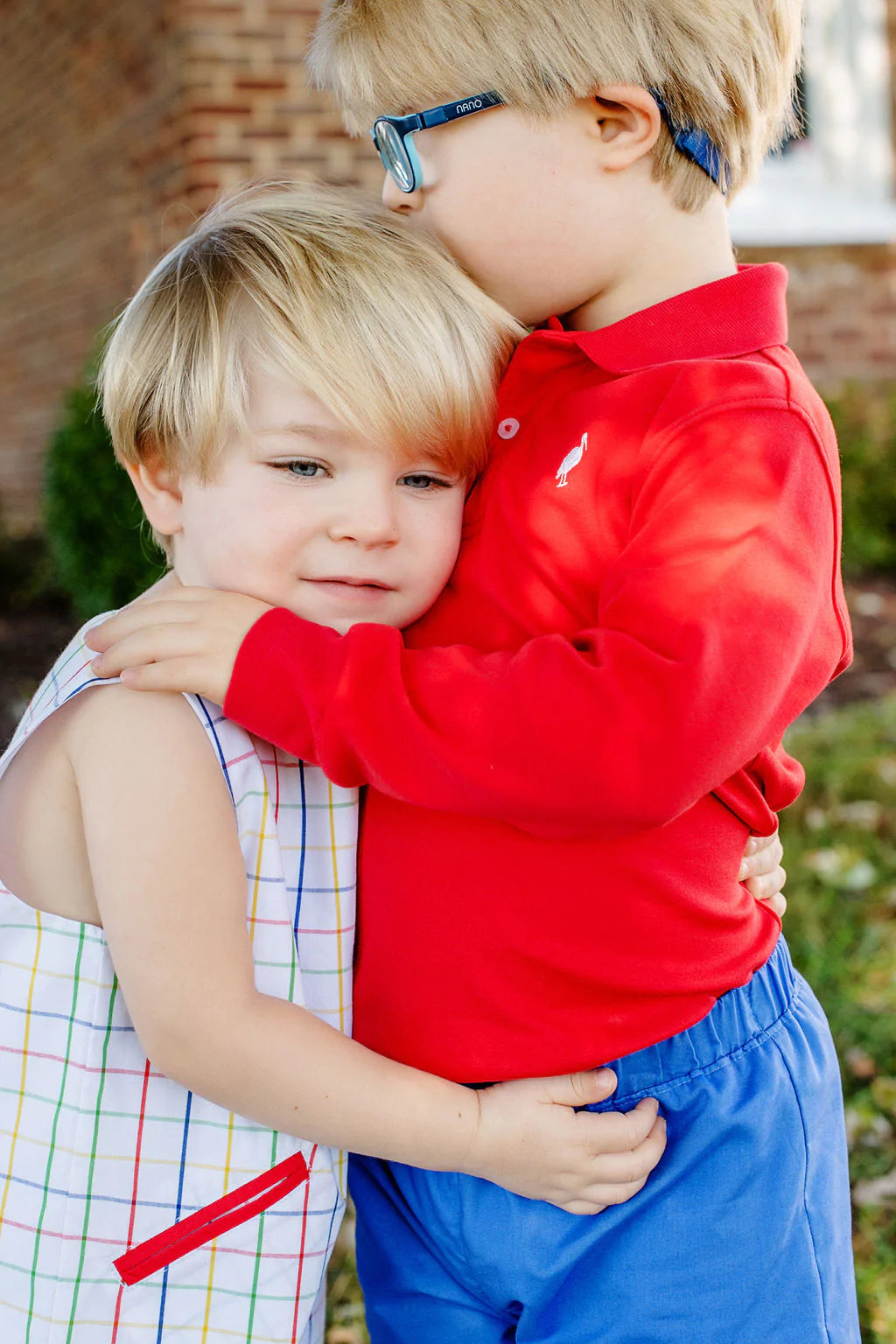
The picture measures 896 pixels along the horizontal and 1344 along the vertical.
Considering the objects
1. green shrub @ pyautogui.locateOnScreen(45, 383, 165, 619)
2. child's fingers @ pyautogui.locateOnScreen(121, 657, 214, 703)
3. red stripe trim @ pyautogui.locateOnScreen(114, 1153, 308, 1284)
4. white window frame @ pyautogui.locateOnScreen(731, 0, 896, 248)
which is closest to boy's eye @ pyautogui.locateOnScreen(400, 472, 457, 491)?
child's fingers @ pyautogui.locateOnScreen(121, 657, 214, 703)

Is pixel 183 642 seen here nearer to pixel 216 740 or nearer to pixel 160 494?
pixel 216 740

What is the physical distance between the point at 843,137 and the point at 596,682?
830 cm

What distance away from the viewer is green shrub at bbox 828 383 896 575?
757cm

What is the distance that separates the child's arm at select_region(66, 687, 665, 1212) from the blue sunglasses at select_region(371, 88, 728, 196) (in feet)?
2.36

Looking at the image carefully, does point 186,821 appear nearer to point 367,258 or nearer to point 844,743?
point 367,258

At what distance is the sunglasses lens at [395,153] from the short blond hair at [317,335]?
0.05m

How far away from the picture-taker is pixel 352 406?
1.42 m

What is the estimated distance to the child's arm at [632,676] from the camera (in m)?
1.19

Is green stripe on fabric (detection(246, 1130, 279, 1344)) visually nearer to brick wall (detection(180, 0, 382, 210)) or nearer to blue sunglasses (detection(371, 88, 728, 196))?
blue sunglasses (detection(371, 88, 728, 196))

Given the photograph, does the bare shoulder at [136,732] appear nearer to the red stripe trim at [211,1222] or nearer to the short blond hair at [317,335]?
the short blond hair at [317,335]

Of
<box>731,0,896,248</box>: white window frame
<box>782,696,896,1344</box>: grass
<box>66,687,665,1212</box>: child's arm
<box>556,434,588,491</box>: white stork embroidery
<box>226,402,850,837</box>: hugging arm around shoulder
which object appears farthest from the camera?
<box>731,0,896,248</box>: white window frame

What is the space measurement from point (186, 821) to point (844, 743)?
166 inches

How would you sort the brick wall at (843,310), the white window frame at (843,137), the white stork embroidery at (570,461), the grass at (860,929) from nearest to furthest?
the white stork embroidery at (570,461) → the grass at (860,929) → the brick wall at (843,310) → the white window frame at (843,137)

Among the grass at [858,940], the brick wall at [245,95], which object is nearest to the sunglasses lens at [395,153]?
the grass at [858,940]
